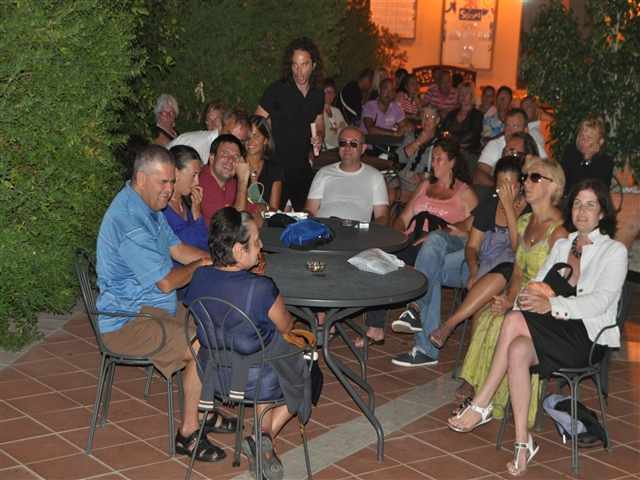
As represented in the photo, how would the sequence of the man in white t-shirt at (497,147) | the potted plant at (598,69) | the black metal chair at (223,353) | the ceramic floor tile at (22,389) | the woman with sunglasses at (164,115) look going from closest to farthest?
Result: 1. the black metal chair at (223,353)
2. the ceramic floor tile at (22,389)
3. the man in white t-shirt at (497,147)
4. the woman with sunglasses at (164,115)
5. the potted plant at (598,69)

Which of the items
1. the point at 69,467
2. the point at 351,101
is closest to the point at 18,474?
the point at 69,467

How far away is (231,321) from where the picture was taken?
338 cm

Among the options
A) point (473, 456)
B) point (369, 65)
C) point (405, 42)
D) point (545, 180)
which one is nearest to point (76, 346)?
point (473, 456)

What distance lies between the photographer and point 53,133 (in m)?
4.52

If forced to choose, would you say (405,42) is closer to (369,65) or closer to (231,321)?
(369,65)

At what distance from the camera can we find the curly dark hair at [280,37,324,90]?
6.23 meters

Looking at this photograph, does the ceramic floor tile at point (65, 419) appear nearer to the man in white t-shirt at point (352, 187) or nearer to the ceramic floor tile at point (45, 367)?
the ceramic floor tile at point (45, 367)

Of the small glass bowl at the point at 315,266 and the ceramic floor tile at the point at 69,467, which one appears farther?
the small glass bowl at the point at 315,266

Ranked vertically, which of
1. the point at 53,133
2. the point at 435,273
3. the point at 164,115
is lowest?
the point at 435,273

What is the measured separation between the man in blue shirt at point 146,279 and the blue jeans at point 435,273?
5.98 ft

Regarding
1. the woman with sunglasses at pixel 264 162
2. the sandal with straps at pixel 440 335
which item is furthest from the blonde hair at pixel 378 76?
the sandal with straps at pixel 440 335

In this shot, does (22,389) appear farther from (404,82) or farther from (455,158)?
(404,82)

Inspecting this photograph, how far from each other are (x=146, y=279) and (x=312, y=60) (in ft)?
9.92

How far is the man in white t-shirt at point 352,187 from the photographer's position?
5.91 metres
